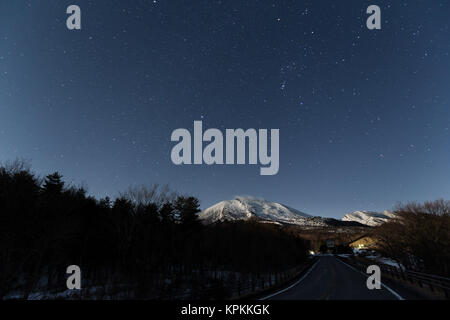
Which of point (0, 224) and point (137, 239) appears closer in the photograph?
point (0, 224)

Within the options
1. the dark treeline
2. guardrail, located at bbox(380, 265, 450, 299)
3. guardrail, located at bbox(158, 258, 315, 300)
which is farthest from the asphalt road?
the dark treeline

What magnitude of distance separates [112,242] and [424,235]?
43700 millimetres

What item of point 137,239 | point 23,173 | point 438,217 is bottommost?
point 137,239

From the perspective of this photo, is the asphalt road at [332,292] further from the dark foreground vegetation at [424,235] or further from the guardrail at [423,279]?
the dark foreground vegetation at [424,235]

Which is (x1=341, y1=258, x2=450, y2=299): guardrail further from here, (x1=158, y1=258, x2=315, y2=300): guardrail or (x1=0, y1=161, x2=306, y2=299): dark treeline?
(x1=0, y1=161, x2=306, y2=299): dark treeline

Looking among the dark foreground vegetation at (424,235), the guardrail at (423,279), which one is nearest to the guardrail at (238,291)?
the guardrail at (423,279)

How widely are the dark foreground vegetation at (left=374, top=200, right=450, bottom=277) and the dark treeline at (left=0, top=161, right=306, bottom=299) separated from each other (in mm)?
27637

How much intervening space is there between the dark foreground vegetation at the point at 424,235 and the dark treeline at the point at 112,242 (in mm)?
27637
